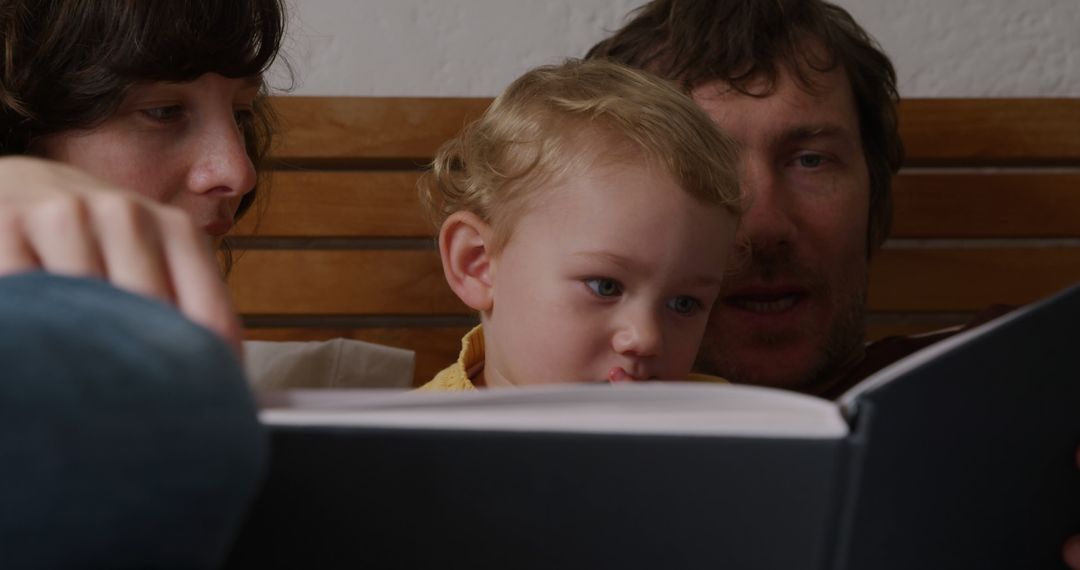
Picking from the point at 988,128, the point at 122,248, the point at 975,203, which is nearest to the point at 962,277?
the point at 975,203

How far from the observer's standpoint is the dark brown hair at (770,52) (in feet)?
5.76

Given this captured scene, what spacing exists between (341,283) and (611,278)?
2.95 ft

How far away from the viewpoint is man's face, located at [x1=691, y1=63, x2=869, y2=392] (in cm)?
172

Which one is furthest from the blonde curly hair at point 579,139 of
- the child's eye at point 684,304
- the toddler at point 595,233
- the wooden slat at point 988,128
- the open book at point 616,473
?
the wooden slat at point 988,128

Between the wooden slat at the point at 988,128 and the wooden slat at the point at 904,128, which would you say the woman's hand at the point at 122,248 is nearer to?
the wooden slat at the point at 904,128

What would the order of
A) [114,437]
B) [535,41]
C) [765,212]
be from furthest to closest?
[535,41], [765,212], [114,437]

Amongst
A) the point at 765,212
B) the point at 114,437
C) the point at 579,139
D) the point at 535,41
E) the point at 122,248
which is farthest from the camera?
the point at 535,41

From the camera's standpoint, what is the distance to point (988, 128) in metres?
2.06

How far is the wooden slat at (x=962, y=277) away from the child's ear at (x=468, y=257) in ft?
3.24

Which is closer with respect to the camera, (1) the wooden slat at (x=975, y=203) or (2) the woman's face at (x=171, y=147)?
(2) the woman's face at (x=171, y=147)

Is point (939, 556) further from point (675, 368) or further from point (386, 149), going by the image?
point (386, 149)

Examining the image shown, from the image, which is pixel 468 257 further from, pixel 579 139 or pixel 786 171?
pixel 786 171

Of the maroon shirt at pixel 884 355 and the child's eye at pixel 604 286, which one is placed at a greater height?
the child's eye at pixel 604 286

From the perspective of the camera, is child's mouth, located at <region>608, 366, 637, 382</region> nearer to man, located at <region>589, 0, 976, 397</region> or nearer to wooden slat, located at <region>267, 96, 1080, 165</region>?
man, located at <region>589, 0, 976, 397</region>
